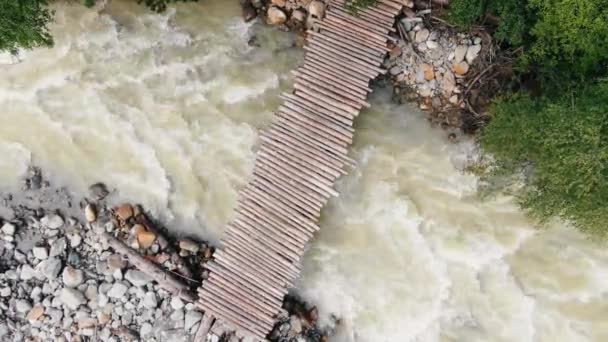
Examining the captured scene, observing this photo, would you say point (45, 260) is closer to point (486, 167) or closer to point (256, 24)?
point (256, 24)

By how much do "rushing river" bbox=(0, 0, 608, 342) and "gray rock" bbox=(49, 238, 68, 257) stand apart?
2.61 feet

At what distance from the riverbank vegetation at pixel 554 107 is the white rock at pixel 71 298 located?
527 cm

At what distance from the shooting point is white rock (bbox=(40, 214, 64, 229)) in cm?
654

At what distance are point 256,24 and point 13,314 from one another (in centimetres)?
478

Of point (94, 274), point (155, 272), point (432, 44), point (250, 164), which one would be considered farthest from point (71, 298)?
point (432, 44)

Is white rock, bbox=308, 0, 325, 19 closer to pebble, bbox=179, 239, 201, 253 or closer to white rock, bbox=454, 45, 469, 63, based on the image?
white rock, bbox=454, 45, 469, 63

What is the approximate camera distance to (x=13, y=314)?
6316mm

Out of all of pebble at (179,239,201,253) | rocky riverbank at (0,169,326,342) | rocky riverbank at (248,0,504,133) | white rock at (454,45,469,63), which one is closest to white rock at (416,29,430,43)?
rocky riverbank at (248,0,504,133)

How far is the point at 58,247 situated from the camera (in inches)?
255

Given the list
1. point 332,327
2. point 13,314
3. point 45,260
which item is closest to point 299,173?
point 332,327

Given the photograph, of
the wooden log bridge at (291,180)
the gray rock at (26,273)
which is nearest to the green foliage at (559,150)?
the wooden log bridge at (291,180)

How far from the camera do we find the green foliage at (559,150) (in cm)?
488

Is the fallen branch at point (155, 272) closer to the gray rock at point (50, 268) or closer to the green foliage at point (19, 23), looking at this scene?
the gray rock at point (50, 268)

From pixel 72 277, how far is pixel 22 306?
68 centimetres
